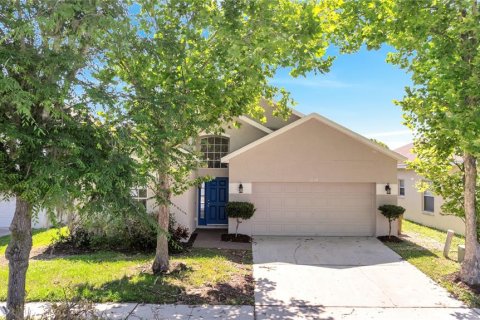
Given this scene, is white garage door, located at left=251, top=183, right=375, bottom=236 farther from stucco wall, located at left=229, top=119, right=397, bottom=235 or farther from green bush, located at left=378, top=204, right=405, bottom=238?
green bush, located at left=378, top=204, right=405, bottom=238

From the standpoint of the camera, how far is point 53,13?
414cm

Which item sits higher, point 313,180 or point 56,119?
point 56,119

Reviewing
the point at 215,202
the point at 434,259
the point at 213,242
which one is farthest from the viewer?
the point at 215,202

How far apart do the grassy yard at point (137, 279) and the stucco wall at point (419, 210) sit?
10.8 m

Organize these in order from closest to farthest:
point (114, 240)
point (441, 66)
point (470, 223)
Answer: point (441, 66), point (470, 223), point (114, 240)

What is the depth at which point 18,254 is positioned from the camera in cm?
532

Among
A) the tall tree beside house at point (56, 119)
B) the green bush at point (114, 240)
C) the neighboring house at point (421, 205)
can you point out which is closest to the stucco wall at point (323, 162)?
the neighboring house at point (421, 205)

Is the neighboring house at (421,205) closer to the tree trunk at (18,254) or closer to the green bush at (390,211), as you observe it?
the green bush at (390,211)

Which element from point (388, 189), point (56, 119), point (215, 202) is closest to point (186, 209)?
point (215, 202)

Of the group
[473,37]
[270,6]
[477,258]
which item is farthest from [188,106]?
A: [477,258]

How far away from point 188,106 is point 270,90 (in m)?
4.99

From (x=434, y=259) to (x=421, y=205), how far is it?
9.49 meters

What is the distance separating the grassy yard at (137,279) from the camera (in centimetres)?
786

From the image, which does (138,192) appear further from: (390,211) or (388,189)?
(388,189)
